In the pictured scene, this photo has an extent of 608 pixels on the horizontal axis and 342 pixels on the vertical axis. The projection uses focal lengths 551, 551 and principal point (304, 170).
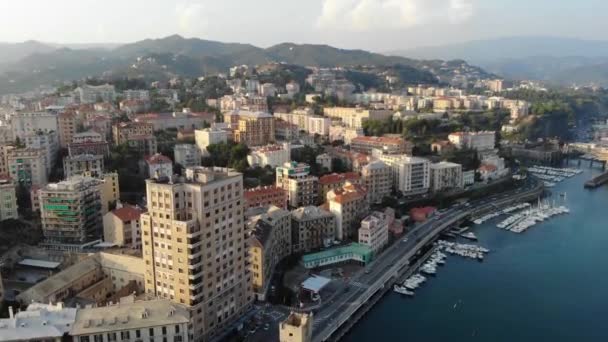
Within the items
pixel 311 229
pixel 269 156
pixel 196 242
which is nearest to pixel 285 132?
pixel 269 156

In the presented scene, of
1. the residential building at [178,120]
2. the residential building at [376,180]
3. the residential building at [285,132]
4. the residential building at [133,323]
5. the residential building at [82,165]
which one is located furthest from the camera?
the residential building at [285,132]

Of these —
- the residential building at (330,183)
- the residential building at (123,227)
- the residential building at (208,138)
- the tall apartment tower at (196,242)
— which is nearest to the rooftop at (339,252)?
the tall apartment tower at (196,242)

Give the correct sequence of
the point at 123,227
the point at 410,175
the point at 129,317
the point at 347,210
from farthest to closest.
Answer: the point at 410,175
the point at 347,210
the point at 123,227
the point at 129,317

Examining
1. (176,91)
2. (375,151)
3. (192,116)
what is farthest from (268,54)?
(375,151)

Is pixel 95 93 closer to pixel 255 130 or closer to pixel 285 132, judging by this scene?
pixel 255 130

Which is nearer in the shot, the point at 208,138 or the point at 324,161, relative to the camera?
the point at 324,161

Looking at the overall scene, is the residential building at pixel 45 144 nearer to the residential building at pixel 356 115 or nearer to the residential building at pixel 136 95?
the residential building at pixel 136 95

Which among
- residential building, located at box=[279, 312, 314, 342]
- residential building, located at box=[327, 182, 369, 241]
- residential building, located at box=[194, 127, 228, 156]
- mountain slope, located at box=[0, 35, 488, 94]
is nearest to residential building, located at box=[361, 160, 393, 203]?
residential building, located at box=[327, 182, 369, 241]
